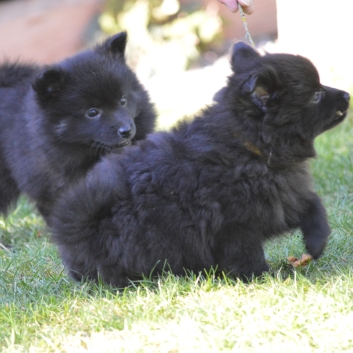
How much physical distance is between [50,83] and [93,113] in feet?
1.18

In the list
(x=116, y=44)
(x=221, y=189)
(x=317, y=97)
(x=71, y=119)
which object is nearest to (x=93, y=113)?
(x=71, y=119)

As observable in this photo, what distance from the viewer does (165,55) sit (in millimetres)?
9820

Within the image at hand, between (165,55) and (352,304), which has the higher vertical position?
(352,304)

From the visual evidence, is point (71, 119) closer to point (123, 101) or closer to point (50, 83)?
point (50, 83)

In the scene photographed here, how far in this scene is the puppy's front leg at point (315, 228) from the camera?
3.43 m

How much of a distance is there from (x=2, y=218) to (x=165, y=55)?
196 inches

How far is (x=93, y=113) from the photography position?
4.55 metres

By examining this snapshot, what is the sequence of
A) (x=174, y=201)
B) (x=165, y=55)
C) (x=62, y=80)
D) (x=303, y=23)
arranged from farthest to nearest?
(x=165, y=55), (x=303, y=23), (x=62, y=80), (x=174, y=201)

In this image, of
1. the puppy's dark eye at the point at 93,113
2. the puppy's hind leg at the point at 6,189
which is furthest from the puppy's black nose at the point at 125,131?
the puppy's hind leg at the point at 6,189

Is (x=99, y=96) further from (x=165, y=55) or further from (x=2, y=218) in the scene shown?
(x=165, y=55)

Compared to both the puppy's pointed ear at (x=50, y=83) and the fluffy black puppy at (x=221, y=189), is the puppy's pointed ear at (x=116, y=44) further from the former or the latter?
the fluffy black puppy at (x=221, y=189)

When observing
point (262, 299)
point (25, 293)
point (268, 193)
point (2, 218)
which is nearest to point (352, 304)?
point (262, 299)

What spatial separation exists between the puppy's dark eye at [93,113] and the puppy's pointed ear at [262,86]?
156 centimetres

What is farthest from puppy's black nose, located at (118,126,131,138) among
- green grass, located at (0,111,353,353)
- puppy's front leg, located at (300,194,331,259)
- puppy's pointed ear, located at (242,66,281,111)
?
puppy's front leg, located at (300,194,331,259)
